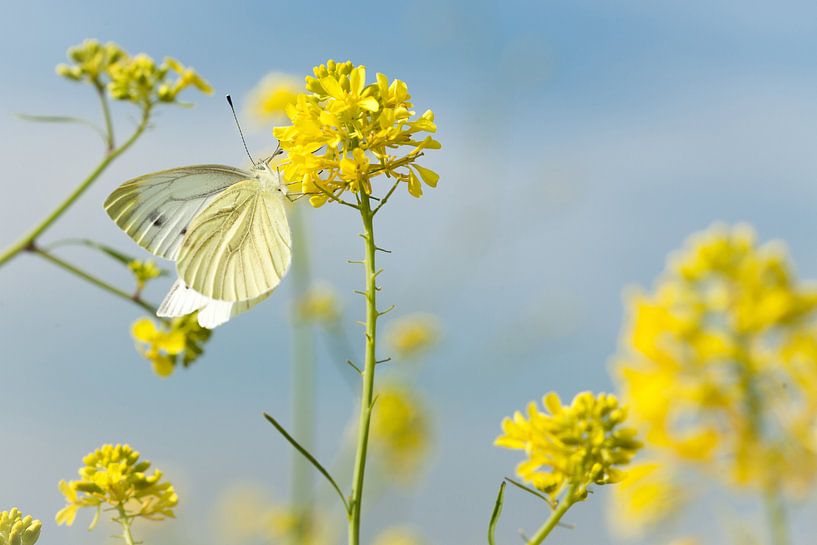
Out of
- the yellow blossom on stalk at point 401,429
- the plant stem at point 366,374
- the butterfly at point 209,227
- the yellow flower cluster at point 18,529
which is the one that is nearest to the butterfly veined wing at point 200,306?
the butterfly at point 209,227

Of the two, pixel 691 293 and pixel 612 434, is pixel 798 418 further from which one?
pixel 612 434

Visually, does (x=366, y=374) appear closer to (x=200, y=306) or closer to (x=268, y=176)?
(x=200, y=306)

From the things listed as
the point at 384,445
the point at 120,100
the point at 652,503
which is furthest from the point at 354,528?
the point at 384,445

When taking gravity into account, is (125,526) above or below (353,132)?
below

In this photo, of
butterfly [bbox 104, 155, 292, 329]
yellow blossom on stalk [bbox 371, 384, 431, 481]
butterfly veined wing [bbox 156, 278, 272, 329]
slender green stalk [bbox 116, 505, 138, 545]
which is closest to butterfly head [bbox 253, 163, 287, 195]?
butterfly [bbox 104, 155, 292, 329]

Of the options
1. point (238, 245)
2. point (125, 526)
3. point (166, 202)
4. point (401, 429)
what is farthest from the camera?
point (401, 429)

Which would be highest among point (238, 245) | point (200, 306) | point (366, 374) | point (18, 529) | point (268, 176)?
point (268, 176)

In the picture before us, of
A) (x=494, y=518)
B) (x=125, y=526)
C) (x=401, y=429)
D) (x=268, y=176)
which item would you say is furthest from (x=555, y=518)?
(x=401, y=429)

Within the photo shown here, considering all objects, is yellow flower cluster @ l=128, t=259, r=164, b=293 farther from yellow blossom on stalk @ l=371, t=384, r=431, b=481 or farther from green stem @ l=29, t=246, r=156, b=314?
yellow blossom on stalk @ l=371, t=384, r=431, b=481
